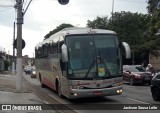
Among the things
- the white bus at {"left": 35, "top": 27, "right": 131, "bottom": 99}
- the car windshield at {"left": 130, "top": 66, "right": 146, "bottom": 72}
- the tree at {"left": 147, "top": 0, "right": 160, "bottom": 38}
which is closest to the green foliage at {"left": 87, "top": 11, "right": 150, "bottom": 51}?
the tree at {"left": 147, "top": 0, "right": 160, "bottom": 38}

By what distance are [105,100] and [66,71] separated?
2.66 metres

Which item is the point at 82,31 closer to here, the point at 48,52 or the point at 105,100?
the point at 105,100

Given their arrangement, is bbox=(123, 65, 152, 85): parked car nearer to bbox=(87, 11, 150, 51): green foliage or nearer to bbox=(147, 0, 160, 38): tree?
bbox=(147, 0, 160, 38): tree

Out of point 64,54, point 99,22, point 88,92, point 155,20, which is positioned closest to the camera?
point 64,54

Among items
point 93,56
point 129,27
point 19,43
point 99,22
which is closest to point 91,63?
point 93,56

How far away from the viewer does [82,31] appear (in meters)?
18.1

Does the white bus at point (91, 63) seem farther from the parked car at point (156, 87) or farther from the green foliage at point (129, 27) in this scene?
the green foliage at point (129, 27)

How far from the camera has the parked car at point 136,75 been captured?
32375 millimetres

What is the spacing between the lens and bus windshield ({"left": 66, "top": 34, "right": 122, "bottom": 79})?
56.1ft

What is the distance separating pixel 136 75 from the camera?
3259cm

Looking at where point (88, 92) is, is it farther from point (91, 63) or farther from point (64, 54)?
point (64, 54)

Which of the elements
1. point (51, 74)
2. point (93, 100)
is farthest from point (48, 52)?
point (93, 100)

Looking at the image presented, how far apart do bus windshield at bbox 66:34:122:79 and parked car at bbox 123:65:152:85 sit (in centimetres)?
1503

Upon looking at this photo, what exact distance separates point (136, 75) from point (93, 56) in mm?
15781
